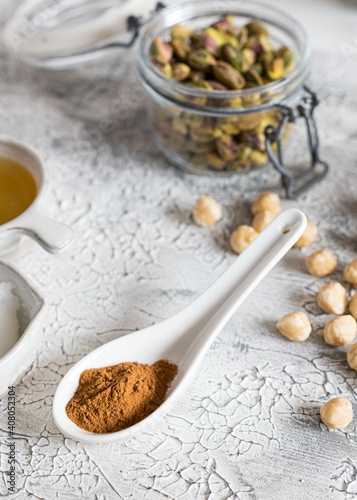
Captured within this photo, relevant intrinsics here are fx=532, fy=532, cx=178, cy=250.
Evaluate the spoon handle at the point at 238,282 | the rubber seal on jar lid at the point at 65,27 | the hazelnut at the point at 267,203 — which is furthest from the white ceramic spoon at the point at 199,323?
the rubber seal on jar lid at the point at 65,27

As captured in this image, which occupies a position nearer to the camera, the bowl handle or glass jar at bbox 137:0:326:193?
the bowl handle

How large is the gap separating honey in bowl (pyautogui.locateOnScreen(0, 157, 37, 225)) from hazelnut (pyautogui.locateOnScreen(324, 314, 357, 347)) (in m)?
0.36

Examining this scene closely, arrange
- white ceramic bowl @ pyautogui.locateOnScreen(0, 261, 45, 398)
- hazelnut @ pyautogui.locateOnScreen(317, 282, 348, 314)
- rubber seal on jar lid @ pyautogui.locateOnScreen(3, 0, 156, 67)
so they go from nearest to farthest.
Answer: white ceramic bowl @ pyautogui.locateOnScreen(0, 261, 45, 398)
hazelnut @ pyautogui.locateOnScreen(317, 282, 348, 314)
rubber seal on jar lid @ pyautogui.locateOnScreen(3, 0, 156, 67)

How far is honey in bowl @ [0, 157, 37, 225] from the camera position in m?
0.61

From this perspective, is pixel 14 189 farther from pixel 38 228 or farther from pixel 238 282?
pixel 238 282

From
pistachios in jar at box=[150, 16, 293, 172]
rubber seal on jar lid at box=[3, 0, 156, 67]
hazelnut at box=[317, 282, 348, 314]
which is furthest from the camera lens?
rubber seal on jar lid at box=[3, 0, 156, 67]

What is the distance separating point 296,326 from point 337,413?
0.32 feet

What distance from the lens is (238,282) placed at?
55 centimetres

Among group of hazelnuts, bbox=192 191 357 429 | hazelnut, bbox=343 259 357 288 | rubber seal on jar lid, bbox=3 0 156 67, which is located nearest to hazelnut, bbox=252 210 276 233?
group of hazelnuts, bbox=192 191 357 429

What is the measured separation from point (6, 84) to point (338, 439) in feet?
2.45

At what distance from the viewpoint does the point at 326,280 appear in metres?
0.61

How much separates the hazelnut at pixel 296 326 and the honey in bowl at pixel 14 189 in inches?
12.4

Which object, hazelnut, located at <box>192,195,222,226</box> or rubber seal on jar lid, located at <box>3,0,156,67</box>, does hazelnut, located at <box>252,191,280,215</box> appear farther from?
rubber seal on jar lid, located at <box>3,0,156,67</box>

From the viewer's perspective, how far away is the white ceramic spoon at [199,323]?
1.67 ft
